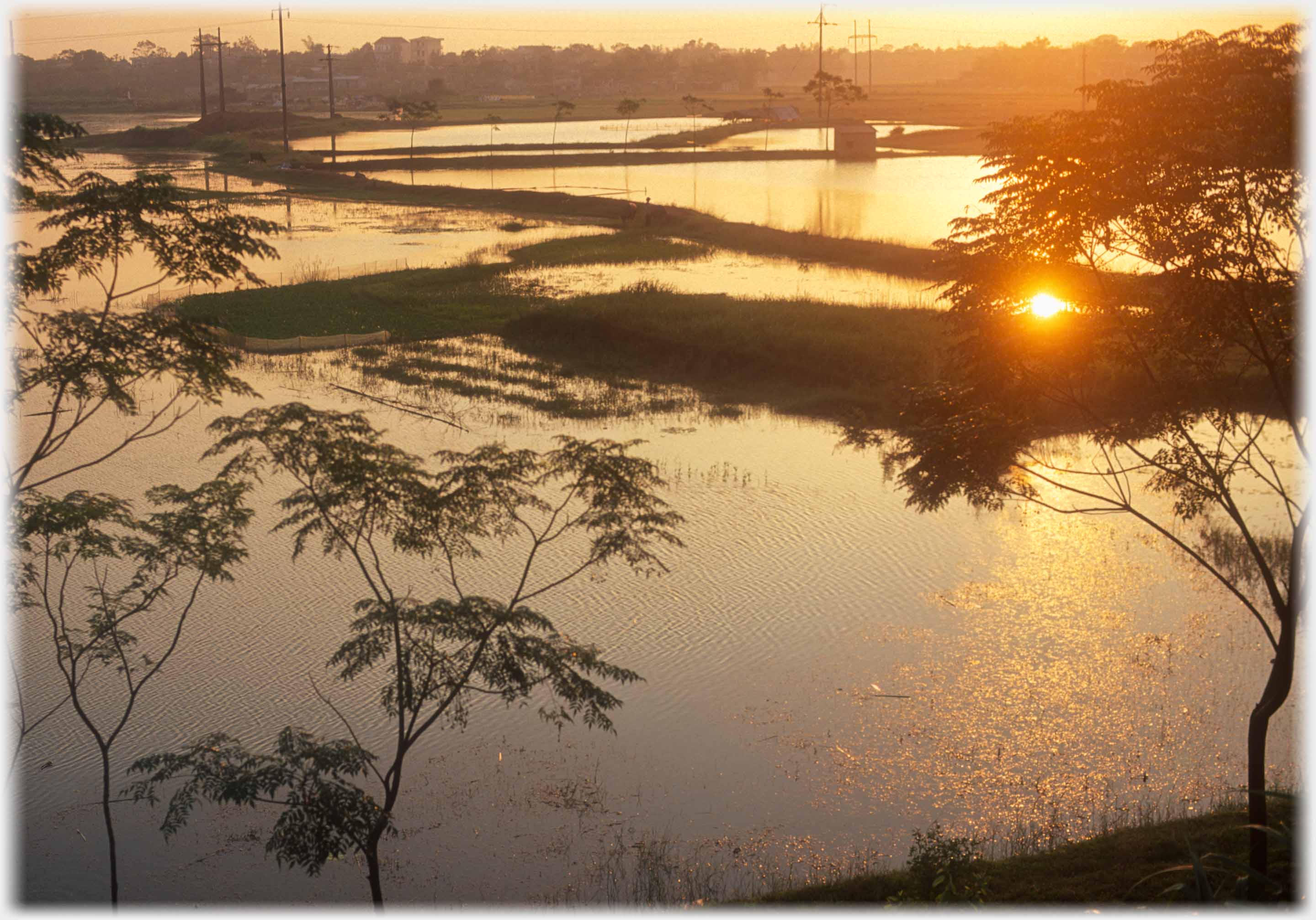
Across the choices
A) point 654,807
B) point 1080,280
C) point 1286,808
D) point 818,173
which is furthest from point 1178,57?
point 818,173

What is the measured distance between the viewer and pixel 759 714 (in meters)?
11.1

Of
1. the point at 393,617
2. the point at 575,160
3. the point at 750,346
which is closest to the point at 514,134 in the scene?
the point at 575,160

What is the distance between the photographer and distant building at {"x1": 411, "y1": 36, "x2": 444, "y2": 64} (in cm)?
16512

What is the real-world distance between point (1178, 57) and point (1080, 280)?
4.92ft

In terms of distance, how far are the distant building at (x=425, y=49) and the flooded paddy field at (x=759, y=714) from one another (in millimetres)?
155646

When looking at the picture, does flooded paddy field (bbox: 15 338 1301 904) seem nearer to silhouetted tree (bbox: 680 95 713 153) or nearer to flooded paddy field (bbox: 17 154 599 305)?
flooded paddy field (bbox: 17 154 599 305)

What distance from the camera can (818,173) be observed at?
57.0 metres

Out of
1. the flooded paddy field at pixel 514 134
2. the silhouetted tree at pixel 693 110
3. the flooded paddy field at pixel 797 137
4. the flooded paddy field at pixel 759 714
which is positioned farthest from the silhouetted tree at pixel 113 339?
the flooded paddy field at pixel 514 134

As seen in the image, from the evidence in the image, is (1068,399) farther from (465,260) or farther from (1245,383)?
(465,260)

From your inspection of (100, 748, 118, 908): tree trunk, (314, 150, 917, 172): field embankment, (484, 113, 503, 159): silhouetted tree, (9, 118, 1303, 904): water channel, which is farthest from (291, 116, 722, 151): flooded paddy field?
(100, 748, 118, 908): tree trunk

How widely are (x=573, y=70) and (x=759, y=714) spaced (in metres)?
155

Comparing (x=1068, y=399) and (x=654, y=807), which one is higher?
(x=1068, y=399)

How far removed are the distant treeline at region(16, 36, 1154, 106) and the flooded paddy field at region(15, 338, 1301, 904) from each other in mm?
67366

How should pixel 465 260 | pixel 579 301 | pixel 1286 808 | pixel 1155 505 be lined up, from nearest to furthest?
pixel 1286 808 → pixel 1155 505 → pixel 579 301 → pixel 465 260
